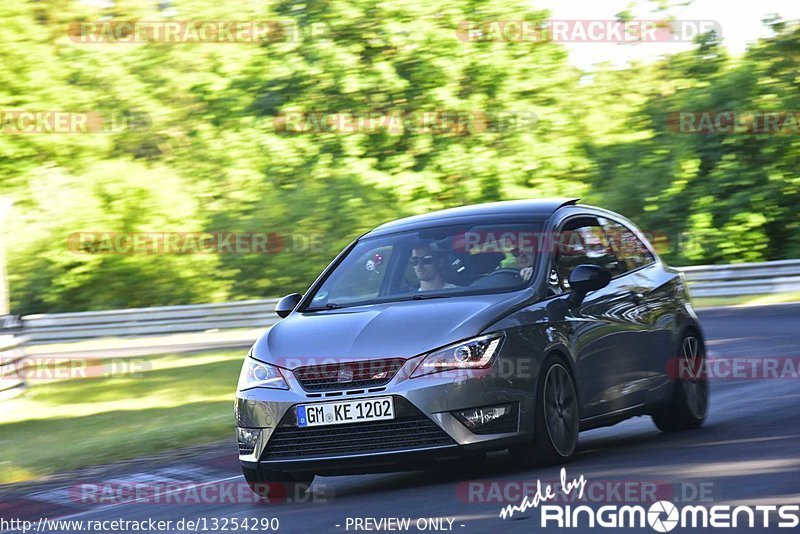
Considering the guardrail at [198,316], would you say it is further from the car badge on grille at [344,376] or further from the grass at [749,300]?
the car badge on grille at [344,376]

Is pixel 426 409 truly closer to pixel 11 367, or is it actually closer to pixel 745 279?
pixel 11 367

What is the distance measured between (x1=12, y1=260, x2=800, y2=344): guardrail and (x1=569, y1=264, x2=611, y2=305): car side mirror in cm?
1793

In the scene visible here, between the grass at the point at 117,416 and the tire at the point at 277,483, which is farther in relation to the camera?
the grass at the point at 117,416

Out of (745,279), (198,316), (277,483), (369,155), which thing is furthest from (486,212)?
(369,155)

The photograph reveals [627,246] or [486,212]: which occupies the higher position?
[486,212]

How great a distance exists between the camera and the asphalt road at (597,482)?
6.66 m

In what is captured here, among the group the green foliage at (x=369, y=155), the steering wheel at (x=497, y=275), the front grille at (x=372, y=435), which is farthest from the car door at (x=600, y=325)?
the green foliage at (x=369, y=155)

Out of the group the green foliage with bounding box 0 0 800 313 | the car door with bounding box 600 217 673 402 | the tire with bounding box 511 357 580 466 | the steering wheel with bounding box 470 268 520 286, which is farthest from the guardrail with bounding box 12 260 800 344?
the tire with bounding box 511 357 580 466

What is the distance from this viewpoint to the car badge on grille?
24.3 ft

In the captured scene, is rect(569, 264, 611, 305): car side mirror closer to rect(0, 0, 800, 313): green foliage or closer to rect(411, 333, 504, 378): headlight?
rect(411, 333, 504, 378): headlight

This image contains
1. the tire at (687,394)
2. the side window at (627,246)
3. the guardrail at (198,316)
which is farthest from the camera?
the guardrail at (198,316)

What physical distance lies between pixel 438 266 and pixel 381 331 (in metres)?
1.03

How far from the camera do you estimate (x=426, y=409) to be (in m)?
7.28

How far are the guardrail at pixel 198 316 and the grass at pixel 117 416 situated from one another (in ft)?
20.1
